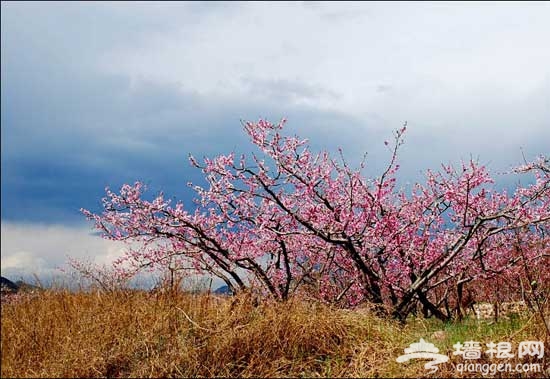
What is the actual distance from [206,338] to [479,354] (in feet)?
8.58

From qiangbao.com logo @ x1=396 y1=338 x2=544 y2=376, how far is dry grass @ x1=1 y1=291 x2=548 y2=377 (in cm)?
9

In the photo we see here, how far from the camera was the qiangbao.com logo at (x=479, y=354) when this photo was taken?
5811 millimetres

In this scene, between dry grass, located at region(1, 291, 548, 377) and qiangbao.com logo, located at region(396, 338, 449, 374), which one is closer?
dry grass, located at region(1, 291, 548, 377)

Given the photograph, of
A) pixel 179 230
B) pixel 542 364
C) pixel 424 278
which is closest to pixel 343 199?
pixel 424 278

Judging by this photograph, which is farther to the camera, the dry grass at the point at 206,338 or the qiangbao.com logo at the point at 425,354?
the qiangbao.com logo at the point at 425,354

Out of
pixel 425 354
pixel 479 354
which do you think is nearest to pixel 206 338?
pixel 425 354

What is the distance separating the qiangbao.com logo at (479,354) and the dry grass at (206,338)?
9cm

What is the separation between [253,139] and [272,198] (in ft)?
2.91

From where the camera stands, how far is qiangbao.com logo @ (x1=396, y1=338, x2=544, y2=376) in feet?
19.1

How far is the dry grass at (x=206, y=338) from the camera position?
5.77 meters

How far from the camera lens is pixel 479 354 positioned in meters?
6.03

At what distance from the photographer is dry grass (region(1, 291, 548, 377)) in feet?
18.9

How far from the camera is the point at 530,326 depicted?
6777 millimetres

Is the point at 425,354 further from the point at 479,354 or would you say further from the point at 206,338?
the point at 206,338
